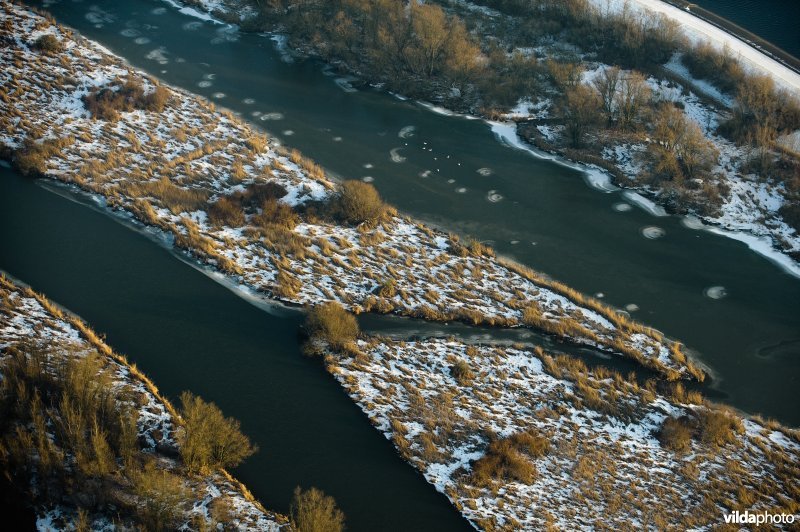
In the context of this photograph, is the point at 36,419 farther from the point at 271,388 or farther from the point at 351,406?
the point at 351,406

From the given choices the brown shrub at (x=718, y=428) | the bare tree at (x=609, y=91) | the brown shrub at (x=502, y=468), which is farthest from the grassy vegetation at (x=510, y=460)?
the bare tree at (x=609, y=91)

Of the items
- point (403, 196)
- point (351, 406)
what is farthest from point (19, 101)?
point (351, 406)

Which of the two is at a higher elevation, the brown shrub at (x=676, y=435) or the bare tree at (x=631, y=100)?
the bare tree at (x=631, y=100)

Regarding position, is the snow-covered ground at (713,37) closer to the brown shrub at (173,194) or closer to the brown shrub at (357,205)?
the brown shrub at (357,205)

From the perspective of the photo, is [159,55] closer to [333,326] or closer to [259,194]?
[259,194]

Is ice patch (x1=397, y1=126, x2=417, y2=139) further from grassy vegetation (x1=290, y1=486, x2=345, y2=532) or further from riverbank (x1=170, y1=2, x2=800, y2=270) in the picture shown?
grassy vegetation (x1=290, y1=486, x2=345, y2=532)

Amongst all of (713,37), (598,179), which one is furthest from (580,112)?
(713,37)

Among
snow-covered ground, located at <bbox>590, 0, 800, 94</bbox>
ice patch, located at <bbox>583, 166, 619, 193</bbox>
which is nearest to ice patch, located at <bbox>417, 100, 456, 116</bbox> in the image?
ice patch, located at <bbox>583, 166, 619, 193</bbox>
